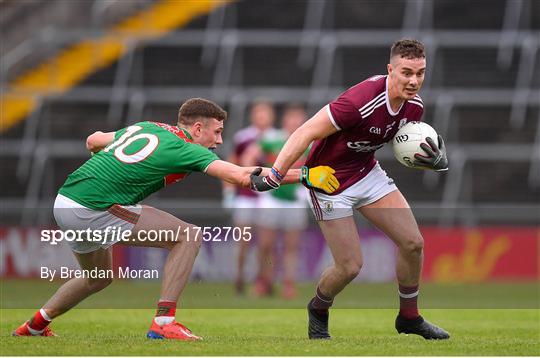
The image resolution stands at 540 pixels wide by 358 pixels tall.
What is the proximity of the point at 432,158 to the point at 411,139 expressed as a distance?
0.21 meters

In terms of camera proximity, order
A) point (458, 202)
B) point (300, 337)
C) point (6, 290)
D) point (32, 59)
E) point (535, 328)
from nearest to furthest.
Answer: point (300, 337) → point (535, 328) → point (6, 290) → point (458, 202) → point (32, 59)

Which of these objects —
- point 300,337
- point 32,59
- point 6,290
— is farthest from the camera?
point 32,59

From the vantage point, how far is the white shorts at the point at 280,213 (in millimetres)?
15031

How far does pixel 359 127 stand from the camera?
8625 millimetres

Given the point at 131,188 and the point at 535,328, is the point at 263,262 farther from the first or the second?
the point at 131,188

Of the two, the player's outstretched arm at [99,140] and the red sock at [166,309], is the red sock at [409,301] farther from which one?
the player's outstretched arm at [99,140]

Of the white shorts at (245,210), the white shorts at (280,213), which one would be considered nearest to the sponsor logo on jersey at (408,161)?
the white shorts at (280,213)

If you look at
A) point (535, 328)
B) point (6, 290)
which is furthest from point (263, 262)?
point (535, 328)

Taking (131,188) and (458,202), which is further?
(458,202)

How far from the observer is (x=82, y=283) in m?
8.66

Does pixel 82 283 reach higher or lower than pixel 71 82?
lower

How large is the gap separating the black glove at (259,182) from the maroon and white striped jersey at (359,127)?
2.14 ft

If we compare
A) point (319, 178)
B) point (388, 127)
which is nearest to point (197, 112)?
point (319, 178)

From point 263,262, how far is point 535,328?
17.3ft
